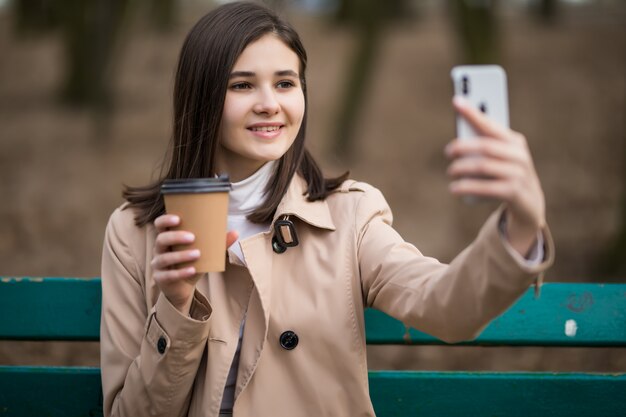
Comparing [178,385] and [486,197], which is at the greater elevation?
[486,197]

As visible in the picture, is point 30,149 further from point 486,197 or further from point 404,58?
point 486,197

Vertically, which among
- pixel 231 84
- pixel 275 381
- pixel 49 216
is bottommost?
pixel 49 216

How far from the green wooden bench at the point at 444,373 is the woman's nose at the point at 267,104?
31.2 inches

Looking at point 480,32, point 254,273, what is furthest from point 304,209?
point 480,32

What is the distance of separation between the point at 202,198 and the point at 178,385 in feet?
2.23

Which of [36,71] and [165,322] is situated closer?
[165,322]

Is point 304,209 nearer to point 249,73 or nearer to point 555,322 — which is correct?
point 249,73

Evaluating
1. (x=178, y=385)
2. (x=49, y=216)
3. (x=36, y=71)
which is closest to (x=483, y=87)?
(x=178, y=385)

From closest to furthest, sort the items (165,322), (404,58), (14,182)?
1. (165,322)
2. (14,182)
3. (404,58)

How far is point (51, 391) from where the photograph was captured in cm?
285

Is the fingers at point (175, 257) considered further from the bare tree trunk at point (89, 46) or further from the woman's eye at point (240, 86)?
the bare tree trunk at point (89, 46)

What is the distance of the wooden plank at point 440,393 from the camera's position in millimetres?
2785

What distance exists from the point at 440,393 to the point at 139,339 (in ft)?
3.45

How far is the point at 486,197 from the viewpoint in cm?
165
